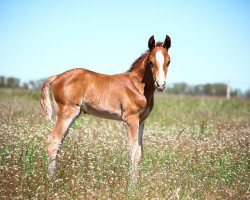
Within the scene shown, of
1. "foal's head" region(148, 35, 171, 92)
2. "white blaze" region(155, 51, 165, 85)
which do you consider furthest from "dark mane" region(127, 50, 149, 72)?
"white blaze" region(155, 51, 165, 85)

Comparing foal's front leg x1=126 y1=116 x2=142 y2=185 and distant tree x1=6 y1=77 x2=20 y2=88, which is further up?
foal's front leg x1=126 y1=116 x2=142 y2=185

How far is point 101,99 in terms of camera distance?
7.30 m

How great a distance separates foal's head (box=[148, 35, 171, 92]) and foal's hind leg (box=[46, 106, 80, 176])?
160cm

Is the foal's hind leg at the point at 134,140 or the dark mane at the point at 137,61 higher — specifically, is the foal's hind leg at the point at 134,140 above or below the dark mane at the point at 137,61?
below

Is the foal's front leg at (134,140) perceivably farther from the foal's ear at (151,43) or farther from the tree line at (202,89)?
the tree line at (202,89)

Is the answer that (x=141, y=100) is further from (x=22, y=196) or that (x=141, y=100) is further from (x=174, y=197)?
(x=22, y=196)

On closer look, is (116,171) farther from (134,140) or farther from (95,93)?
(95,93)

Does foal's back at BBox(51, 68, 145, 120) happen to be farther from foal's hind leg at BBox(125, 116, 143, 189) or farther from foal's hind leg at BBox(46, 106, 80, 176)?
foal's hind leg at BBox(125, 116, 143, 189)

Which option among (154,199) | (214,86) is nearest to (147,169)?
(154,199)

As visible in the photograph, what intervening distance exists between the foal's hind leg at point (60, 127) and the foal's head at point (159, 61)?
160cm

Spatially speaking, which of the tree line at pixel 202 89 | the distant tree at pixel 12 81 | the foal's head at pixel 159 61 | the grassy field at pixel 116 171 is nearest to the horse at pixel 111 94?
the foal's head at pixel 159 61

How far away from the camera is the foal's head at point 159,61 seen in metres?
6.68

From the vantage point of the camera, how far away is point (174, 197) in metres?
5.17

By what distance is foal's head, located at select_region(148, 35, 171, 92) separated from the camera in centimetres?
668
